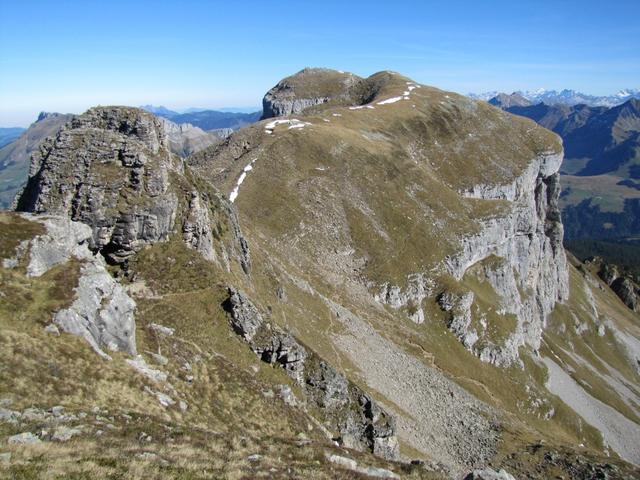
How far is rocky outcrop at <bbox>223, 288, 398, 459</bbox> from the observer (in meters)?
36.5

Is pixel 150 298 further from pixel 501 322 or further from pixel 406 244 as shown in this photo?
pixel 501 322

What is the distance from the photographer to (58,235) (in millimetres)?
29875

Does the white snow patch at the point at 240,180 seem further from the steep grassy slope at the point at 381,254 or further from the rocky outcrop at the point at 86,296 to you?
the rocky outcrop at the point at 86,296

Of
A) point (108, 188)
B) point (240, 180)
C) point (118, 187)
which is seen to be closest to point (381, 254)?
point (240, 180)

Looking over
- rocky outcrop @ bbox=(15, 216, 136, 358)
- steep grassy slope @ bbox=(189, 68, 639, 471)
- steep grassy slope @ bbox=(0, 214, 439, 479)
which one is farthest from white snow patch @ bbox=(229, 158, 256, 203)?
rocky outcrop @ bbox=(15, 216, 136, 358)

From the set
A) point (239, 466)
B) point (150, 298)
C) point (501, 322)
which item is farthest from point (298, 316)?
point (501, 322)

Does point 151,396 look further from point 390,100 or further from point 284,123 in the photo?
point 390,100

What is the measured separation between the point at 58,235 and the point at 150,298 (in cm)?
823

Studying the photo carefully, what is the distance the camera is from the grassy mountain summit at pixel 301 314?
2188 cm

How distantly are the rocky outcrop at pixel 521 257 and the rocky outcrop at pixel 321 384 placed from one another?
50.5m

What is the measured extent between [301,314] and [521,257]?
315ft

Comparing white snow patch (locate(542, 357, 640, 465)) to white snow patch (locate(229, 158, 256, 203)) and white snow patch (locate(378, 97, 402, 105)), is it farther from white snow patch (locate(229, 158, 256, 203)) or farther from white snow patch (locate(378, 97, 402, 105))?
white snow patch (locate(378, 97, 402, 105))

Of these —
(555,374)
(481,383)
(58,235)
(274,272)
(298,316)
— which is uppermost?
(58,235)

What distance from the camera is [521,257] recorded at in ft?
437
